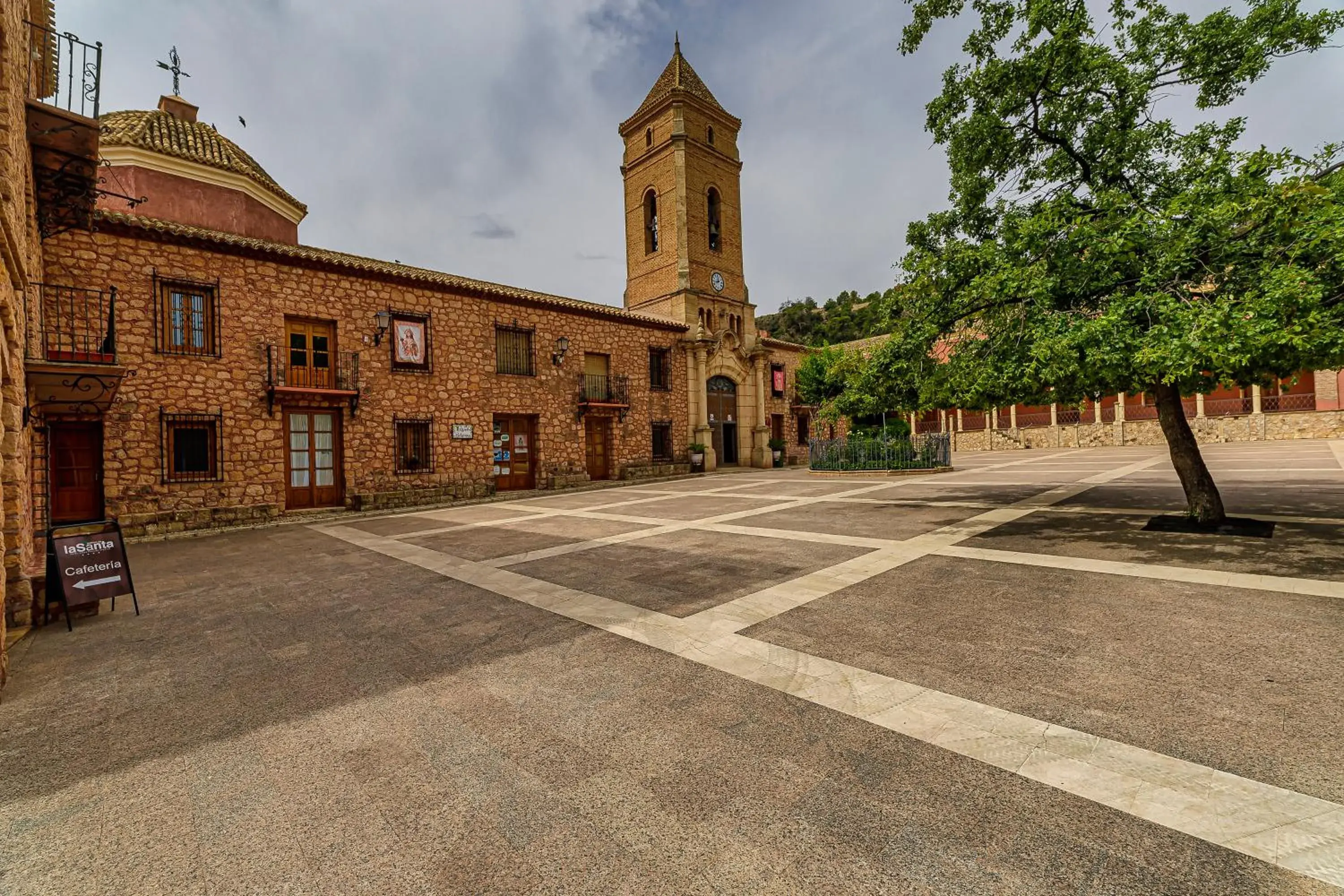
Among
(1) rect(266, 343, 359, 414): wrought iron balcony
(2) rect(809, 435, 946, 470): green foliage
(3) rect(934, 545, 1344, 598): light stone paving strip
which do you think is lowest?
(3) rect(934, 545, 1344, 598): light stone paving strip

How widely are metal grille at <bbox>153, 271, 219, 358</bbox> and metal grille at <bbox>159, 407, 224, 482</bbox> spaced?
1417 millimetres

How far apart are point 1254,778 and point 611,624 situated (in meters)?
3.61

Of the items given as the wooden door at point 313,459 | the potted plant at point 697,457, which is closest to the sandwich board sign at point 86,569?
the wooden door at point 313,459

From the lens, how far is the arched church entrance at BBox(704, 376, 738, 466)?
976 inches

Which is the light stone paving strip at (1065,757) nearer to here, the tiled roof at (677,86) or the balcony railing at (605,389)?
the balcony railing at (605,389)

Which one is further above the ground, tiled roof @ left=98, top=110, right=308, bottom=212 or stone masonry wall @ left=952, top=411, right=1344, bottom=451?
tiled roof @ left=98, top=110, right=308, bottom=212

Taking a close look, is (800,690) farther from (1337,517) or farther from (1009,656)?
(1337,517)

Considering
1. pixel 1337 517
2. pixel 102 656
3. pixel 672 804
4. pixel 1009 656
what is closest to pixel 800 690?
pixel 672 804

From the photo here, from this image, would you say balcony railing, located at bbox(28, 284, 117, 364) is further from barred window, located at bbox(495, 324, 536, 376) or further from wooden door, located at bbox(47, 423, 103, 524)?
barred window, located at bbox(495, 324, 536, 376)

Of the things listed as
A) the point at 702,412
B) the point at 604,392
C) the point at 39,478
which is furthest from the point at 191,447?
the point at 702,412

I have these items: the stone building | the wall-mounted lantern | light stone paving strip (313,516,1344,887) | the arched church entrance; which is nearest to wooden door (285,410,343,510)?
the stone building

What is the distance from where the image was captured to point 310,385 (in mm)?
13664

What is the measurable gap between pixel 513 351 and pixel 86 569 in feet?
43.2

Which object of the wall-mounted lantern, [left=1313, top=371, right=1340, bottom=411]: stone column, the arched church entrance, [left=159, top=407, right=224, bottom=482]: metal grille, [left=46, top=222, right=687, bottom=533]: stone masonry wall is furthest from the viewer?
[left=1313, top=371, right=1340, bottom=411]: stone column
